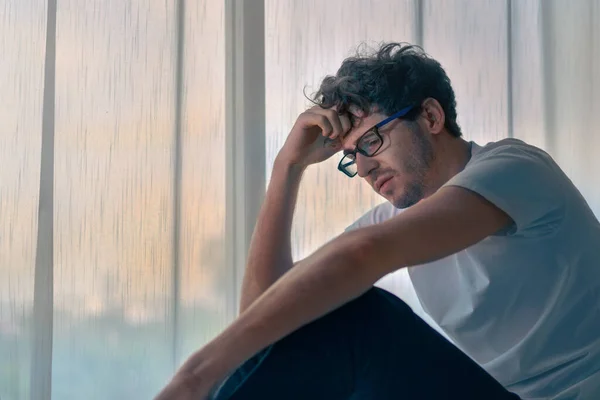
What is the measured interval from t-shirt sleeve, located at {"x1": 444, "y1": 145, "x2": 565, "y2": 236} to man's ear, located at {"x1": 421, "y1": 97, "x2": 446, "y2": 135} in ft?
0.61

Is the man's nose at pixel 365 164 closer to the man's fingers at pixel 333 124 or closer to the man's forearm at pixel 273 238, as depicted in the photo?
the man's fingers at pixel 333 124

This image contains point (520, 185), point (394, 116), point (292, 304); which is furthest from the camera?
point (394, 116)

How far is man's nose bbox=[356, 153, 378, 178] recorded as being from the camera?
1254mm

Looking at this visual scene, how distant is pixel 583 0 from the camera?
1850 millimetres

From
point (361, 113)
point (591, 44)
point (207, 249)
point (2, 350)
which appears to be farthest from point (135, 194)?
point (591, 44)

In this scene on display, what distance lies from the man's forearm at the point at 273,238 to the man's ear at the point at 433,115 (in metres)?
0.28

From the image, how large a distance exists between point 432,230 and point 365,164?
1.26ft

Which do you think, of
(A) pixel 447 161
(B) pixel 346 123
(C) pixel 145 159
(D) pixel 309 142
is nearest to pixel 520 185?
(A) pixel 447 161

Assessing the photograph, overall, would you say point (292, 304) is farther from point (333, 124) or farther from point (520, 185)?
point (333, 124)

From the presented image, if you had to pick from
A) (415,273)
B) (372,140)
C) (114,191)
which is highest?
(372,140)

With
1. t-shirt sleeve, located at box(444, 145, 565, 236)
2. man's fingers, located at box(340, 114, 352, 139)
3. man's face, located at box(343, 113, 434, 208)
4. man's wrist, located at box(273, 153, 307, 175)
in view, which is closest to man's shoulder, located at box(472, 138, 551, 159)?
t-shirt sleeve, located at box(444, 145, 565, 236)

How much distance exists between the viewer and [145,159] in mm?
1430

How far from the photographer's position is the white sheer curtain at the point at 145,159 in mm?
1292

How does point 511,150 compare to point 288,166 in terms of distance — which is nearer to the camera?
point 511,150
